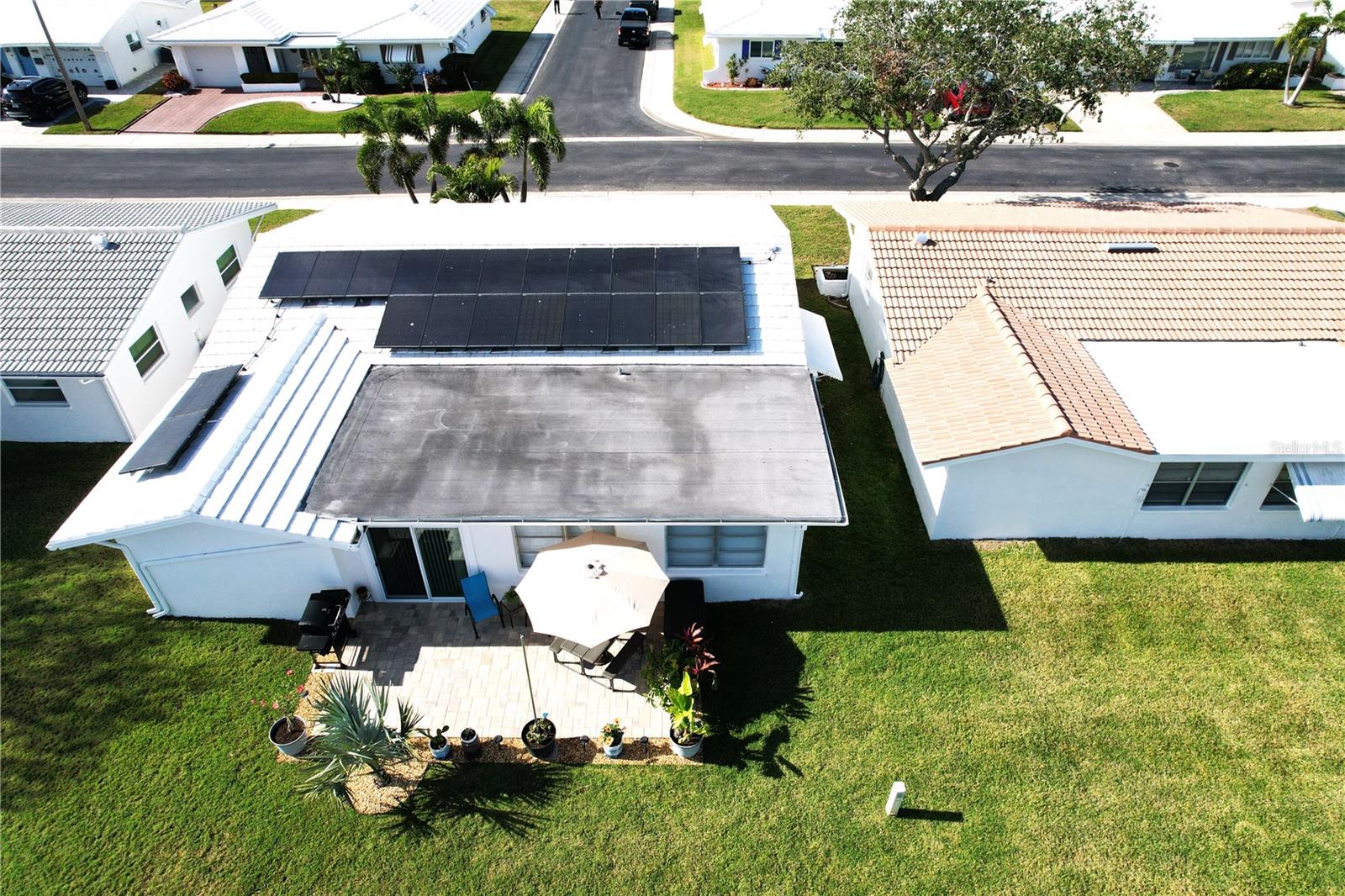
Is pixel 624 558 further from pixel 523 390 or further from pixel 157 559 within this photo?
pixel 157 559

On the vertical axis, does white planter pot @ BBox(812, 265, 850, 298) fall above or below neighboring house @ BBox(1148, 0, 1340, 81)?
below

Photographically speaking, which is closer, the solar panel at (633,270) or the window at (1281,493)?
the window at (1281,493)

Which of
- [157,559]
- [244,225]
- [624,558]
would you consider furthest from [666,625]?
[244,225]

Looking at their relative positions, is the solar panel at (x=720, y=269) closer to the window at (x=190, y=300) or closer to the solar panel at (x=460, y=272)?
the solar panel at (x=460, y=272)

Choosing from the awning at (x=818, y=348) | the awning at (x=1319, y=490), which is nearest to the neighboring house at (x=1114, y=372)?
the awning at (x=1319, y=490)

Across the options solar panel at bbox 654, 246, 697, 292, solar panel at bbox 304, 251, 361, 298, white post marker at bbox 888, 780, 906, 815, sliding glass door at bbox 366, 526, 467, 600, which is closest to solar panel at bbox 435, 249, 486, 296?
solar panel at bbox 304, 251, 361, 298

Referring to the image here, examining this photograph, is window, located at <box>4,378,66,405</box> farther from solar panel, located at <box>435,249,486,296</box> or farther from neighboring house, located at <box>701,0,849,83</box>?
neighboring house, located at <box>701,0,849,83</box>
